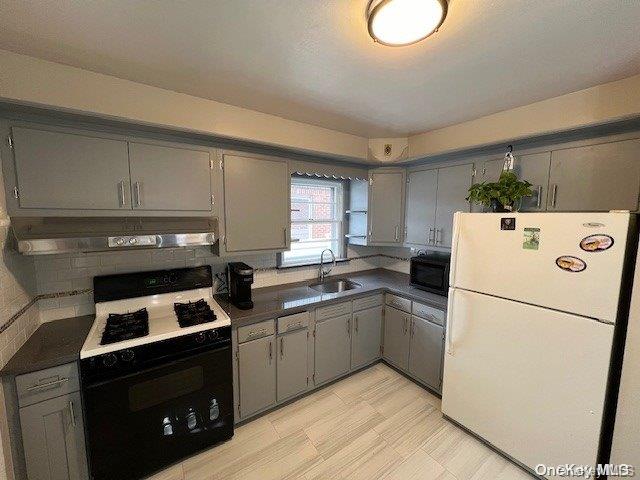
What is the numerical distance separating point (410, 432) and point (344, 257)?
6.01 ft

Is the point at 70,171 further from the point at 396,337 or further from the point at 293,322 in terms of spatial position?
the point at 396,337

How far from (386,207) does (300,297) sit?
1403 millimetres

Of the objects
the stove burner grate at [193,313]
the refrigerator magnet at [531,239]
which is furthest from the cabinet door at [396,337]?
the stove burner grate at [193,313]

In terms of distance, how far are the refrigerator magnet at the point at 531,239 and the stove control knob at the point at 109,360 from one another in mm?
2481

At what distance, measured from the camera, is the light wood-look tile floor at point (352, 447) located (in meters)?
1.65

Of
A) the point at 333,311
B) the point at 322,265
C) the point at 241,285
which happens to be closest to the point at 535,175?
the point at 333,311

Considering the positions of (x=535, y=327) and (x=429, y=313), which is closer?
(x=535, y=327)

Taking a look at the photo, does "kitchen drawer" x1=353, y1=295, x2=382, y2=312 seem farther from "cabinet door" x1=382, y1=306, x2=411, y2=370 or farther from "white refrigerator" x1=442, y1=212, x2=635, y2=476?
"white refrigerator" x1=442, y1=212, x2=635, y2=476

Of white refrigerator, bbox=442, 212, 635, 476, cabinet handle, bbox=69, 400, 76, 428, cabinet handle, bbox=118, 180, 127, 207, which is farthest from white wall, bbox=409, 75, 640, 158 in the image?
cabinet handle, bbox=69, 400, 76, 428

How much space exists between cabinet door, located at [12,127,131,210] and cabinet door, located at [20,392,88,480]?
1.10m

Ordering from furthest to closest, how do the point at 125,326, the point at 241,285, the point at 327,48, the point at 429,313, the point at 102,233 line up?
the point at 429,313 < the point at 241,285 < the point at 125,326 < the point at 102,233 < the point at 327,48

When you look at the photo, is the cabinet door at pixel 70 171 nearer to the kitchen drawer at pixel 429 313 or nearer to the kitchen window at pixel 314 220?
the kitchen window at pixel 314 220

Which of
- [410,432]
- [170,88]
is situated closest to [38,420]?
[170,88]

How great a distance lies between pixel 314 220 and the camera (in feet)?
9.80
